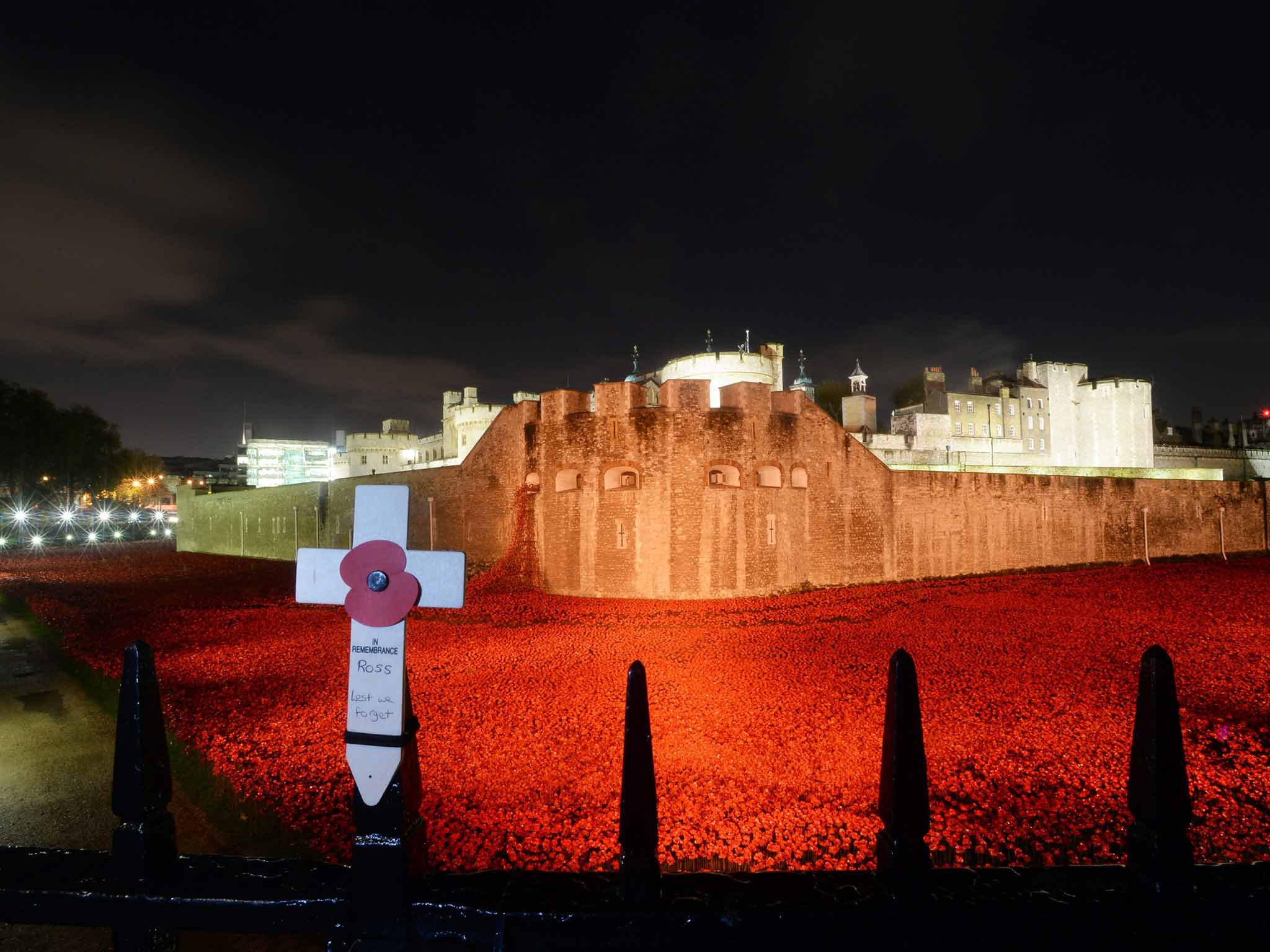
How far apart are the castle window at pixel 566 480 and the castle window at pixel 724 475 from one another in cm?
392

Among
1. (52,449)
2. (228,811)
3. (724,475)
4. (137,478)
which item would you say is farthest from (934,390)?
(137,478)

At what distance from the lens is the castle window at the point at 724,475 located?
17.3 metres

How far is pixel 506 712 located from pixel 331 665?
14.2 feet

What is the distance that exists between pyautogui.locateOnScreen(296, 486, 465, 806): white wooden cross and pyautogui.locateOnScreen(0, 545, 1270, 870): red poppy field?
3.28 meters

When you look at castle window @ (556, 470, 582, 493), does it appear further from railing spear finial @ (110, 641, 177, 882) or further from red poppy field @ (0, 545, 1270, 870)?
railing spear finial @ (110, 641, 177, 882)

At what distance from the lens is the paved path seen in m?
3.66

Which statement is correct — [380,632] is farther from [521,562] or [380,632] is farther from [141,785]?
[521,562]

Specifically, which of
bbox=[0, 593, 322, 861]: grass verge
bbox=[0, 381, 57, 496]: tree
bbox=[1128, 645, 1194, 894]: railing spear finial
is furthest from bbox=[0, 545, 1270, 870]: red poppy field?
bbox=[0, 381, 57, 496]: tree

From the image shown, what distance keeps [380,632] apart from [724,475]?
52.0ft

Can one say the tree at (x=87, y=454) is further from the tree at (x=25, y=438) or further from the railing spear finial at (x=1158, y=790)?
the railing spear finial at (x=1158, y=790)

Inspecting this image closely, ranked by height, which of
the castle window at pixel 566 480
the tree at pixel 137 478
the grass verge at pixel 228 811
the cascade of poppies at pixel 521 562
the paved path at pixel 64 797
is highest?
the tree at pixel 137 478

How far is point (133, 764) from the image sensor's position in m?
2.07

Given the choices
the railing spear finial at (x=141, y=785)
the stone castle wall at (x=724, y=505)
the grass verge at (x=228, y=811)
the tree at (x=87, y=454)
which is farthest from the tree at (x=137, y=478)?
the railing spear finial at (x=141, y=785)

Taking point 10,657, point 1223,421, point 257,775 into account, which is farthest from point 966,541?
point 1223,421
